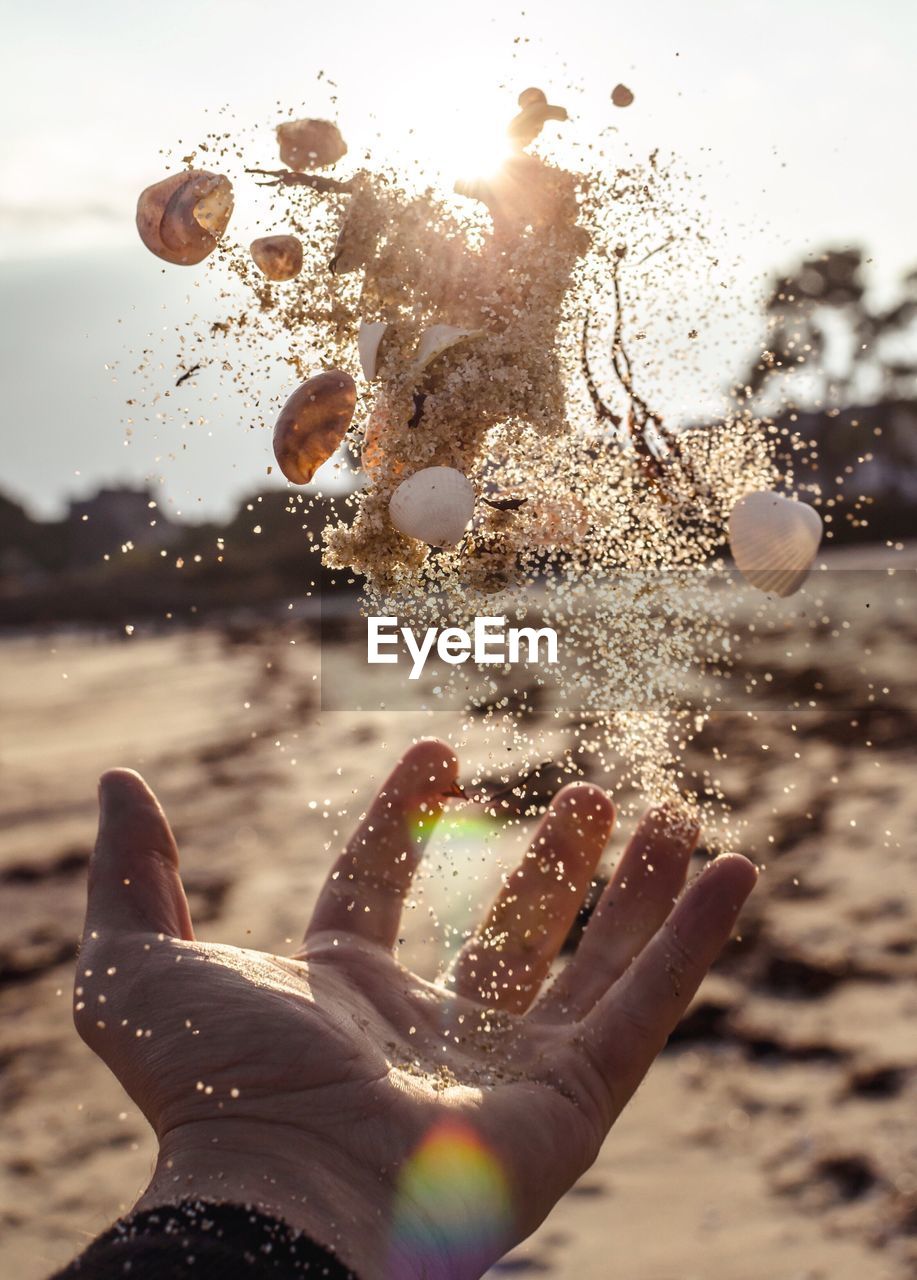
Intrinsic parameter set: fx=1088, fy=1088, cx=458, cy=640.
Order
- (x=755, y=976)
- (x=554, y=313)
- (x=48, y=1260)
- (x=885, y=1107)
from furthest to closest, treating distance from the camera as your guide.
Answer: (x=755, y=976)
(x=885, y=1107)
(x=48, y=1260)
(x=554, y=313)

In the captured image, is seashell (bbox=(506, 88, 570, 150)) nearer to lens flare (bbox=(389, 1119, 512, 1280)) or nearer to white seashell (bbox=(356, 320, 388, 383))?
white seashell (bbox=(356, 320, 388, 383))

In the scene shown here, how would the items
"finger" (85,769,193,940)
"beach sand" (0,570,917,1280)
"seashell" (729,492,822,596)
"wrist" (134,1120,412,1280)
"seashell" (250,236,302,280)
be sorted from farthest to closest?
"beach sand" (0,570,917,1280) → "finger" (85,769,193,940) → "seashell" (729,492,822,596) → "seashell" (250,236,302,280) → "wrist" (134,1120,412,1280)

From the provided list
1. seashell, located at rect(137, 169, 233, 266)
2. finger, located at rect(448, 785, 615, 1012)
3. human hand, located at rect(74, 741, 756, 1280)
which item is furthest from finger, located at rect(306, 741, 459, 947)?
seashell, located at rect(137, 169, 233, 266)

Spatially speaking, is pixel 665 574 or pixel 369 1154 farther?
pixel 665 574

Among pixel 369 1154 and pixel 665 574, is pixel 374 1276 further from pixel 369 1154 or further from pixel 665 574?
pixel 665 574

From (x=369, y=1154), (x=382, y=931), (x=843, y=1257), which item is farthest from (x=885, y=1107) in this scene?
(x=369, y=1154)

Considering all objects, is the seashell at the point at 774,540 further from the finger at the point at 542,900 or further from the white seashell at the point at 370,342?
the finger at the point at 542,900

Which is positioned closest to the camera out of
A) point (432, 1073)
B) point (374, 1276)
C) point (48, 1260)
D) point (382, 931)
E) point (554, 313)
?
point (374, 1276)

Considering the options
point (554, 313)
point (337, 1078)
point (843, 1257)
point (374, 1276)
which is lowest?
point (843, 1257)
